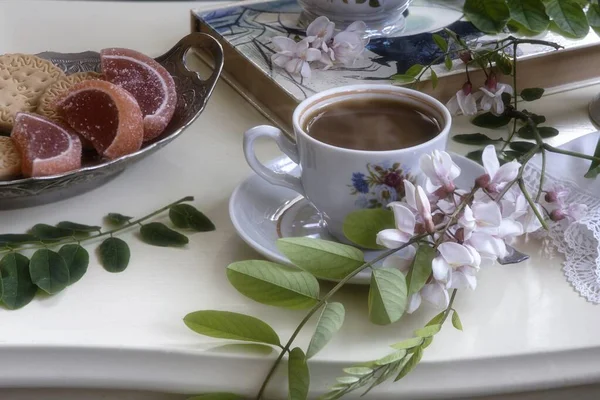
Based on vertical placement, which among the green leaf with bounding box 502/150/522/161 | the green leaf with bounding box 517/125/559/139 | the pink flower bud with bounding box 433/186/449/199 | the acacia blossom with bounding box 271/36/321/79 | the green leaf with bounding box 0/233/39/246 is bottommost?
the green leaf with bounding box 517/125/559/139

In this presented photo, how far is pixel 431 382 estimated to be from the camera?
50 centimetres

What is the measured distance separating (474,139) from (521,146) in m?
0.05

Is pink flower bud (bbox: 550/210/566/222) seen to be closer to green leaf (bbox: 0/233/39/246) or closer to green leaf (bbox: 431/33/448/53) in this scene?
green leaf (bbox: 431/33/448/53)

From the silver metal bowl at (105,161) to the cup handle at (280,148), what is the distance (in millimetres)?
83

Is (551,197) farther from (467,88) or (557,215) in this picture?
(467,88)

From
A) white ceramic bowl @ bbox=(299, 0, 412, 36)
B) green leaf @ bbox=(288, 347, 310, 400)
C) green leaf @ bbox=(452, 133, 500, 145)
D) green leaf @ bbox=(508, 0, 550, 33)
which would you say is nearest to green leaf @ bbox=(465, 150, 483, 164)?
green leaf @ bbox=(452, 133, 500, 145)

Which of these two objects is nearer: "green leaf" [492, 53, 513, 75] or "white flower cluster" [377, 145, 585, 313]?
"white flower cluster" [377, 145, 585, 313]

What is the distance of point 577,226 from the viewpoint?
61 cm

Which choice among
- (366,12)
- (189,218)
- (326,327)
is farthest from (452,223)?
(366,12)

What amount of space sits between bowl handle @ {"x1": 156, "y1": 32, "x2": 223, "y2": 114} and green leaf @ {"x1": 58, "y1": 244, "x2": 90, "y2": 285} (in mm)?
188

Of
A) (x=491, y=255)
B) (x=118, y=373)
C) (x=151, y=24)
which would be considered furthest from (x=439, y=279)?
(x=151, y=24)

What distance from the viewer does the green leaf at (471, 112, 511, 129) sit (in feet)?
2.59

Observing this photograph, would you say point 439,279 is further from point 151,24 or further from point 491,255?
point 151,24

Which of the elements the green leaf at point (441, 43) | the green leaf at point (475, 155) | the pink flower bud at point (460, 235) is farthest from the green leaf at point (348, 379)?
the green leaf at point (441, 43)
